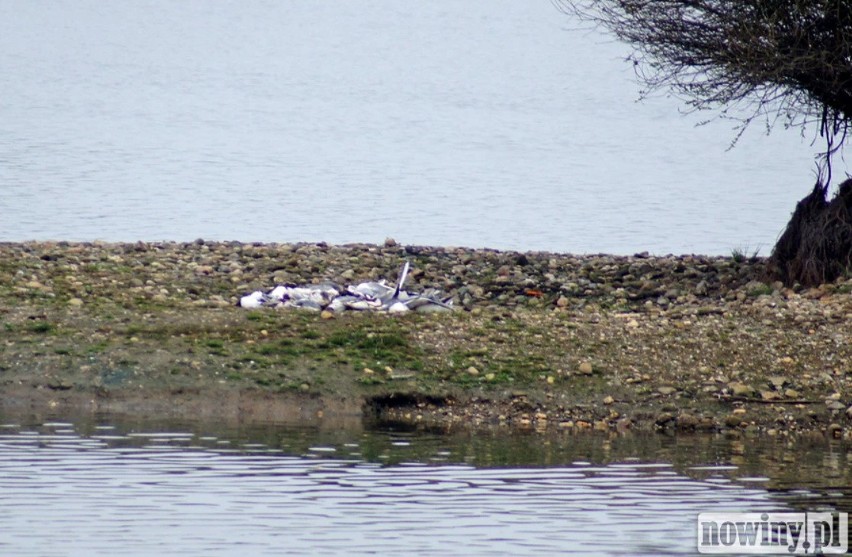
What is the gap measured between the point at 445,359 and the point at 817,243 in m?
5.97

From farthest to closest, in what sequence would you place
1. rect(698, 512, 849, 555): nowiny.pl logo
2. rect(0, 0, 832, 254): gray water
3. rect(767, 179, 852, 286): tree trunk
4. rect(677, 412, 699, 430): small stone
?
rect(0, 0, 832, 254): gray water
rect(767, 179, 852, 286): tree trunk
rect(677, 412, 699, 430): small stone
rect(698, 512, 849, 555): nowiny.pl logo

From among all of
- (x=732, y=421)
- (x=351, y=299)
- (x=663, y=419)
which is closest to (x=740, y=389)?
(x=732, y=421)

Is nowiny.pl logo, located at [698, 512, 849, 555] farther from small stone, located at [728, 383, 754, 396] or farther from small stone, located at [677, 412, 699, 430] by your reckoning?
small stone, located at [728, 383, 754, 396]

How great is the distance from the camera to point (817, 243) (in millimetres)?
20109

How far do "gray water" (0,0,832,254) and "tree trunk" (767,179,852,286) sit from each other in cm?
1145

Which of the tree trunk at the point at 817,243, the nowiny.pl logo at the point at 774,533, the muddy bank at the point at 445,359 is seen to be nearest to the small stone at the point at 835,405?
the muddy bank at the point at 445,359

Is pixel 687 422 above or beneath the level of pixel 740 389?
beneath

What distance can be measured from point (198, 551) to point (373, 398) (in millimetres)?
5549

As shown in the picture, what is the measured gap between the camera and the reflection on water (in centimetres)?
1036

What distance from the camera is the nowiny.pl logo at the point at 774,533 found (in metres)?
10.4

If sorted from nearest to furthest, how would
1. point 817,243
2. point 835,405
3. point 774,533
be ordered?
point 774,533, point 835,405, point 817,243

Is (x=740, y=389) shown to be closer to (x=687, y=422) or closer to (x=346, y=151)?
(x=687, y=422)

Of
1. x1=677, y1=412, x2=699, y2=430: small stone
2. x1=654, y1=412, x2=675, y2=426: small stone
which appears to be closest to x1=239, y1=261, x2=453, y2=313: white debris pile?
x1=654, y1=412, x2=675, y2=426: small stone

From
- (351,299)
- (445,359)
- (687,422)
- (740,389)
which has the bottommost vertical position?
(687,422)
